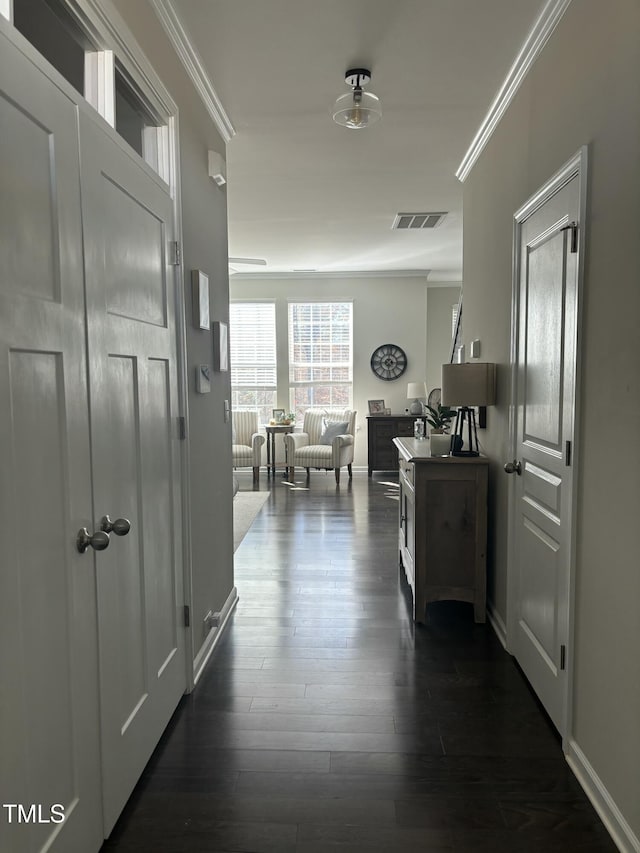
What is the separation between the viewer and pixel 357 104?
2812 mm

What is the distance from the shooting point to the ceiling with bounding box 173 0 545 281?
237cm

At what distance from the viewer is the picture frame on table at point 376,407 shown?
335 inches

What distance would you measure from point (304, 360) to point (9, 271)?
7.55m

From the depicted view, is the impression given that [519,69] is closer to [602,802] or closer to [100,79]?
[100,79]

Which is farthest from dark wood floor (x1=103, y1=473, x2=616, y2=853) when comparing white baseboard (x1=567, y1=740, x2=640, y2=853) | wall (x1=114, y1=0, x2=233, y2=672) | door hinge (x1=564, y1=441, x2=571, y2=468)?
door hinge (x1=564, y1=441, x2=571, y2=468)

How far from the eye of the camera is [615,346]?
70.5 inches

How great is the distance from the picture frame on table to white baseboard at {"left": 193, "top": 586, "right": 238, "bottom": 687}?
202 inches

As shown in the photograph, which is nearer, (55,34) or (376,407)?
(55,34)

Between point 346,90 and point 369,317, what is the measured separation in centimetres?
568

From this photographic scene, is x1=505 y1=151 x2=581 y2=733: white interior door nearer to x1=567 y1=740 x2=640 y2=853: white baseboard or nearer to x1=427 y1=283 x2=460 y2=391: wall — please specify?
x1=567 y1=740 x2=640 y2=853: white baseboard

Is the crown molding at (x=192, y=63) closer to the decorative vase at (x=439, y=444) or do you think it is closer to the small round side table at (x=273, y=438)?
the decorative vase at (x=439, y=444)

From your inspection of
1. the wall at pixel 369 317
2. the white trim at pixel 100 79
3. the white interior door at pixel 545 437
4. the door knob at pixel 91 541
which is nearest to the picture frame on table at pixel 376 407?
the wall at pixel 369 317

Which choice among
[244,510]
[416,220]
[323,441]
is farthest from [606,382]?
[323,441]

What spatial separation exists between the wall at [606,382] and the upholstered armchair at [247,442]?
19.4ft
